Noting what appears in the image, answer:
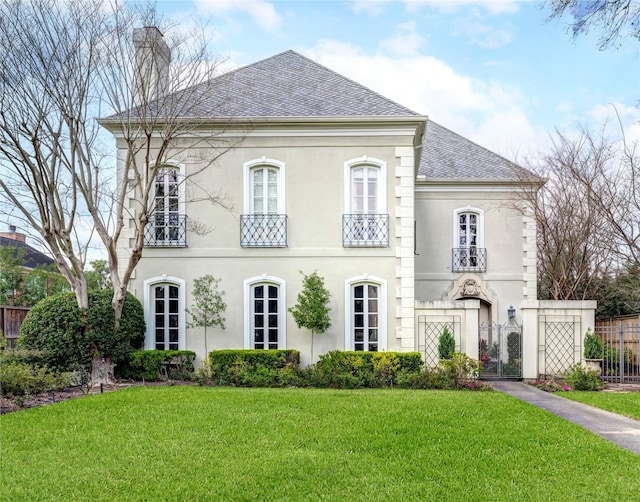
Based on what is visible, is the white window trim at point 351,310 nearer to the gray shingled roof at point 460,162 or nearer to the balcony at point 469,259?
the balcony at point 469,259

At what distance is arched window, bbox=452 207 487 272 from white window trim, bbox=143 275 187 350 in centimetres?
1078

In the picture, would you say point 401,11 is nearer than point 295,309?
Yes

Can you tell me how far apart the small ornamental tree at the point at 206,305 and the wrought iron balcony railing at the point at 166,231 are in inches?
48.5

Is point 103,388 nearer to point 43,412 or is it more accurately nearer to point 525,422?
point 43,412

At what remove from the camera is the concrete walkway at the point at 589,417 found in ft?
29.0

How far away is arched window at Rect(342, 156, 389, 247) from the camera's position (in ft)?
52.0

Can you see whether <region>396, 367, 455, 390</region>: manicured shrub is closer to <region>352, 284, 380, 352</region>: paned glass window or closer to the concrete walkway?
the concrete walkway

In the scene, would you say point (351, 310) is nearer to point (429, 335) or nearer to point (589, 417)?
point (429, 335)

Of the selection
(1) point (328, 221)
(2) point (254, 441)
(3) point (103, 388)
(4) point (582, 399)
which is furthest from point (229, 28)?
(4) point (582, 399)

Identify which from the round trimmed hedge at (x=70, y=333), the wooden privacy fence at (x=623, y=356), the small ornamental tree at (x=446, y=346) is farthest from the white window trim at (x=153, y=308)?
the wooden privacy fence at (x=623, y=356)

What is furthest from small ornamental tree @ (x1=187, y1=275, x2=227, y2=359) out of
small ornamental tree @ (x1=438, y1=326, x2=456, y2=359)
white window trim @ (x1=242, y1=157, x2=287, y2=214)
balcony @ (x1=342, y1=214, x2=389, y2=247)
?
small ornamental tree @ (x1=438, y1=326, x2=456, y2=359)

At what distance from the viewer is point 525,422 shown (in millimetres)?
9320

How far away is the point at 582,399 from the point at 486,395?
7.01 ft

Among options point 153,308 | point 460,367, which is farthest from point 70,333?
point 460,367
